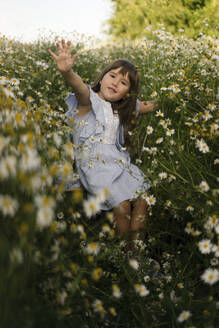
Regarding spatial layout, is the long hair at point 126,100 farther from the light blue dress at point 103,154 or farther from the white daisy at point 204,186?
the white daisy at point 204,186

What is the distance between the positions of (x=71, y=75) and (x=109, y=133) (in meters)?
0.67

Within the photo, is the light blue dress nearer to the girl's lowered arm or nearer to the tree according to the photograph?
→ the girl's lowered arm

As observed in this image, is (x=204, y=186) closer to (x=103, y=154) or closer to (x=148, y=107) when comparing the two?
(x=103, y=154)

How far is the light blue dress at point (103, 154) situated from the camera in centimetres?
213

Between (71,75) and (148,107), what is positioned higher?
(71,75)

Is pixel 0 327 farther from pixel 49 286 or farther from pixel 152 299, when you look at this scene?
pixel 152 299

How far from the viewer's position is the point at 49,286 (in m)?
1.16

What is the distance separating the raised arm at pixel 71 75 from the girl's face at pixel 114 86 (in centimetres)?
24

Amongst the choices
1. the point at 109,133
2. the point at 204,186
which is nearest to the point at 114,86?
the point at 109,133

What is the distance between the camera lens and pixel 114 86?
2623mm

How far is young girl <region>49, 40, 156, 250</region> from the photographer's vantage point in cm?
205

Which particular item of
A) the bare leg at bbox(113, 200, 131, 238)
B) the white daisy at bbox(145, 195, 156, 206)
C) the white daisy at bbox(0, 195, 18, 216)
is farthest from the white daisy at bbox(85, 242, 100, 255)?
the bare leg at bbox(113, 200, 131, 238)

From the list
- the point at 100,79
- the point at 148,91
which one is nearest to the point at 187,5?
the point at 148,91

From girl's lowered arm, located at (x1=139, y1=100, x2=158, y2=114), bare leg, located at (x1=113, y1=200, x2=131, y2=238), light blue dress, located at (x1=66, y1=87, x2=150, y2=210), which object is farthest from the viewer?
girl's lowered arm, located at (x1=139, y1=100, x2=158, y2=114)
